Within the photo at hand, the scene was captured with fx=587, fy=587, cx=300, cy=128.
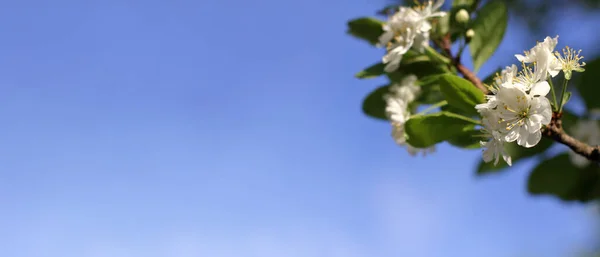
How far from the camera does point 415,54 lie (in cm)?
184

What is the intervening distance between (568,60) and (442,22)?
0.57 metres

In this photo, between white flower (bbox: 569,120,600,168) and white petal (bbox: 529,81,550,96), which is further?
white flower (bbox: 569,120,600,168)

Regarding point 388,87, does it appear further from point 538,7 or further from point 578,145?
point 538,7

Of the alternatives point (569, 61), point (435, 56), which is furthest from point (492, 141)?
point (435, 56)

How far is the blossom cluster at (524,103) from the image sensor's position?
133cm

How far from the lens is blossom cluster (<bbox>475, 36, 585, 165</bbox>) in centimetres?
133

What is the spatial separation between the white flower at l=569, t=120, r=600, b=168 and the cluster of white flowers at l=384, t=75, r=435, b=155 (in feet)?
2.20

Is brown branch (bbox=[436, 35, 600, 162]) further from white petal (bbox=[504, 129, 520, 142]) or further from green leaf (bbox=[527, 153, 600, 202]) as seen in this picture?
green leaf (bbox=[527, 153, 600, 202])

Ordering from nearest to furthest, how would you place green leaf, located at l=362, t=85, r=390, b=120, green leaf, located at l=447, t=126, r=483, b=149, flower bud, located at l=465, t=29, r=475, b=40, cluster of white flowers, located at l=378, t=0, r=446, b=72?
green leaf, located at l=447, t=126, r=483, b=149 < cluster of white flowers, located at l=378, t=0, r=446, b=72 < flower bud, located at l=465, t=29, r=475, b=40 < green leaf, located at l=362, t=85, r=390, b=120

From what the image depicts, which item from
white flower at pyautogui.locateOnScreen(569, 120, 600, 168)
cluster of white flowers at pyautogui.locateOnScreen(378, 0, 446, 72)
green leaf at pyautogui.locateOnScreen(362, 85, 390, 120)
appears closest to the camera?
cluster of white flowers at pyautogui.locateOnScreen(378, 0, 446, 72)

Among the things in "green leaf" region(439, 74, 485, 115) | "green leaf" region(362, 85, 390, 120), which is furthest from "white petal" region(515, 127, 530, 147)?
"green leaf" region(362, 85, 390, 120)

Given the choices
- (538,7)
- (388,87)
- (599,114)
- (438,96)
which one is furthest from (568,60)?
(538,7)

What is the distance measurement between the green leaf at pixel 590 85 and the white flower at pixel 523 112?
3.13 feet

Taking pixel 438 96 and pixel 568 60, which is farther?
pixel 438 96
